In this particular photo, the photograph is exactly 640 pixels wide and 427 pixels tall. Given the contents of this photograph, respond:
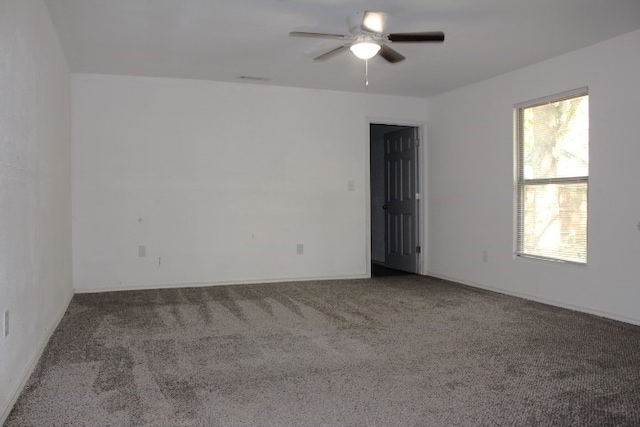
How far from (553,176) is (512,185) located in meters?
0.49

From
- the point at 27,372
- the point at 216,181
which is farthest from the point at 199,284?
the point at 27,372

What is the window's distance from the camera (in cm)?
457

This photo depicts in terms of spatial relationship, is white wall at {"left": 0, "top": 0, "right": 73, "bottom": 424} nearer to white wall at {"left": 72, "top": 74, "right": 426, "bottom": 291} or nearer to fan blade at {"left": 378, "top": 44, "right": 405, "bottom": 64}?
white wall at {"left": 72, "top": 74, "right": 426, "bottom": 291}

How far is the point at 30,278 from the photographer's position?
9.80 feet

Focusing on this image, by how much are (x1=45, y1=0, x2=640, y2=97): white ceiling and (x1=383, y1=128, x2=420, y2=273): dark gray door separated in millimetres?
1496

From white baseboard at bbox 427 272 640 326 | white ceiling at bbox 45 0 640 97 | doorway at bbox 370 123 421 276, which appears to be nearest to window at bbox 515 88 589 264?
white baseboard at bbox 427 272 640 326

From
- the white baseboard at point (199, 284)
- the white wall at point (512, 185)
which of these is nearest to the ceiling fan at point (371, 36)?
the white wall at point (512, 185)

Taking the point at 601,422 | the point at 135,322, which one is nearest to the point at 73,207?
the point at 135,322

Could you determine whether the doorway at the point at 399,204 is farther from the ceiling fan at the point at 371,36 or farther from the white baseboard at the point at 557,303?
the ceiling fan at the point at 371,36

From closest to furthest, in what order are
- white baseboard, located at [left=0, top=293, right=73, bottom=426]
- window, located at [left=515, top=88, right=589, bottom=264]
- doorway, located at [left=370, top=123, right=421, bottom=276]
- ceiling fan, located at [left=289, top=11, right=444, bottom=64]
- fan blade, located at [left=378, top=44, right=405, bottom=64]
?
white baseboard, located at [left=0, top=293, right=73, bottom=426] → ceiling fan, located at [left=289, top=11, right=444, bottom=64] → fan blade, located at [left=378, top=44, right=405, bottom=64] → window, located at [left=515, top=88, right=589, bottom=264] → doorway, located at [left=370, top=123, right=421, bottom=276]

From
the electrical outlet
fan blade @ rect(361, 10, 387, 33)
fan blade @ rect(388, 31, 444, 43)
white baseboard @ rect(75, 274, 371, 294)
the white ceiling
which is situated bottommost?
white baseboard @ rect(75, 274, 371, 294)

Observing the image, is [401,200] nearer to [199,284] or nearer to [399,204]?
[399,204]

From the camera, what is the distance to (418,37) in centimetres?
345

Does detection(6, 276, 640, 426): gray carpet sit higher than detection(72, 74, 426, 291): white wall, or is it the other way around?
detection(72, 74, 426, 291): white wall
